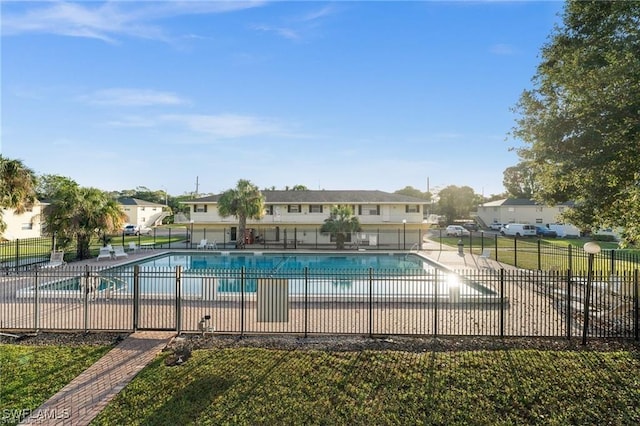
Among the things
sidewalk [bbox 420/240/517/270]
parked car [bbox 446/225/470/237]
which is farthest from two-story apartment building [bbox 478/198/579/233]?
sidewalk [bbox 420/240/517/270]

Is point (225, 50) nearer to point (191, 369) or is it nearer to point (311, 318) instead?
point (311, 318)

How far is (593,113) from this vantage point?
1077 cm

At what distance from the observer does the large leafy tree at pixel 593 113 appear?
10.1 m

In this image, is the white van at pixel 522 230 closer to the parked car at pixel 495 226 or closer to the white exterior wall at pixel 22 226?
the parked car at pixel 495 226

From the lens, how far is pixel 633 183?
438 inches

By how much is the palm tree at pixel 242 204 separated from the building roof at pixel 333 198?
3.76 m

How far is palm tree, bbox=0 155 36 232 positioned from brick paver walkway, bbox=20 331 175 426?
975 cm

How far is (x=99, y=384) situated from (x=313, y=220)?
91.2 feet

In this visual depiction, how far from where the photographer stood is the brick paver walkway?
5.66m

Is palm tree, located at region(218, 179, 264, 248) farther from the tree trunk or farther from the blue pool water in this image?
the blue pool water

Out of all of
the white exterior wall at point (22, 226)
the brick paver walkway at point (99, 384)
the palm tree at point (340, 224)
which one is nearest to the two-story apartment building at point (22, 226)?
the white exterior wall at point (22, 226)

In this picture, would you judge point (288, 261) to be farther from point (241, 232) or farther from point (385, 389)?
point (385, 389)

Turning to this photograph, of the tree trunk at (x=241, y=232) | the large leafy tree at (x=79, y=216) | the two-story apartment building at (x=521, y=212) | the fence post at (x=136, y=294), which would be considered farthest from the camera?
the two-story apartment building at (x=521, y=212)

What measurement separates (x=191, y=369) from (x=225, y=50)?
1369 centimetres
